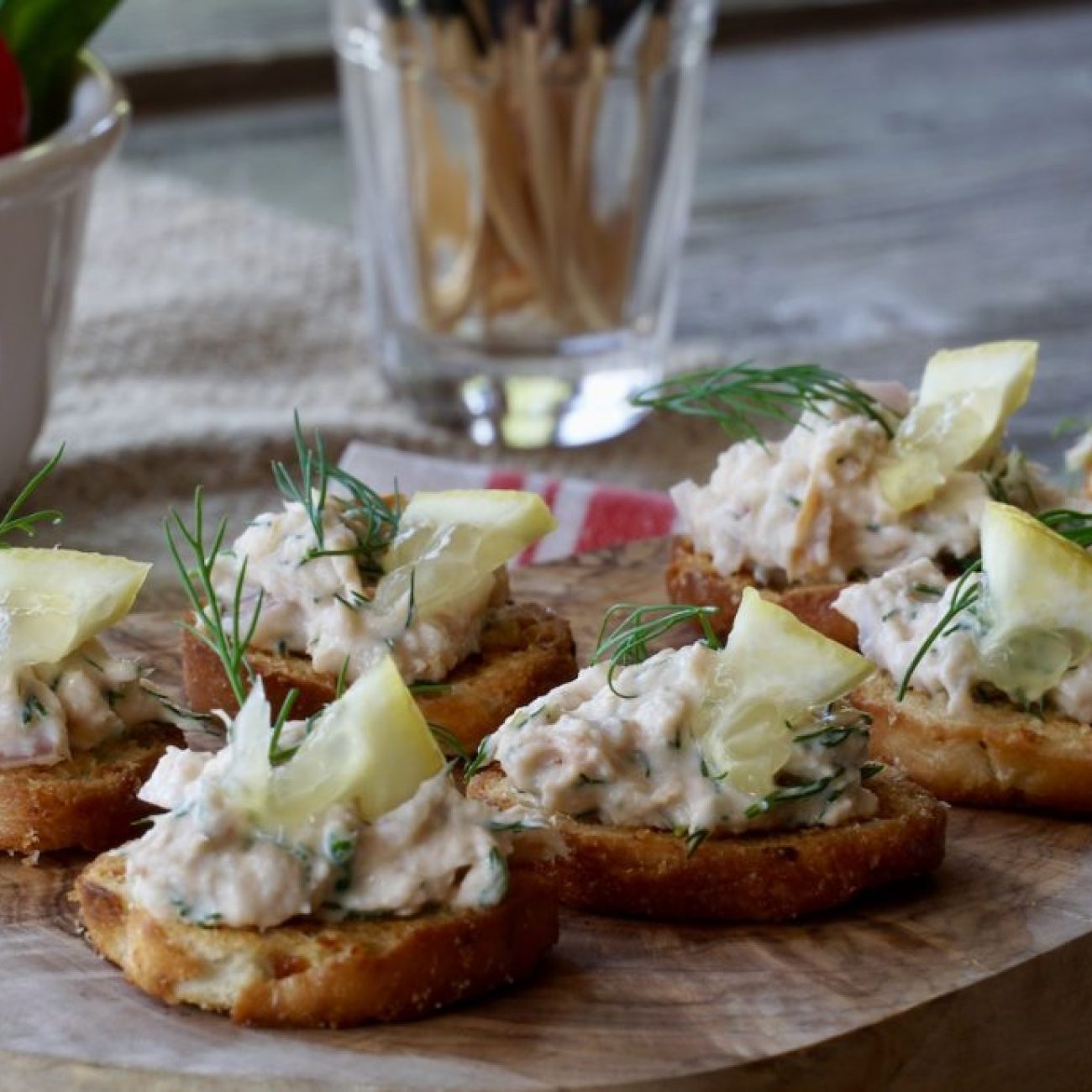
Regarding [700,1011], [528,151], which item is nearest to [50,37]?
[528,151]

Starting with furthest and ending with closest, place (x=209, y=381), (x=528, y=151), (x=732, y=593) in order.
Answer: (x=209, y=381), (x=528, y=151), (x=732, y=593)

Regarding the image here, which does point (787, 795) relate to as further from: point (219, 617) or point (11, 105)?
point (11, 105)

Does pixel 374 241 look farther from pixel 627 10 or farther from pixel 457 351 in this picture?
pixel 627 10

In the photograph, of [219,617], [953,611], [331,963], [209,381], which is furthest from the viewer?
[209,381]

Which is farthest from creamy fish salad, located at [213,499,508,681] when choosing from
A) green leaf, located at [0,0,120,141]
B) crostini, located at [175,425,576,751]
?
green leaf, located at [0,0,120,141]

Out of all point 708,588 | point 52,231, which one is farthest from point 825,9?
point 708,588

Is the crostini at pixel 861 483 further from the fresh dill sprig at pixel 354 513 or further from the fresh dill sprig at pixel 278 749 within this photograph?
the fresh dill sprig at pixel 278 749
